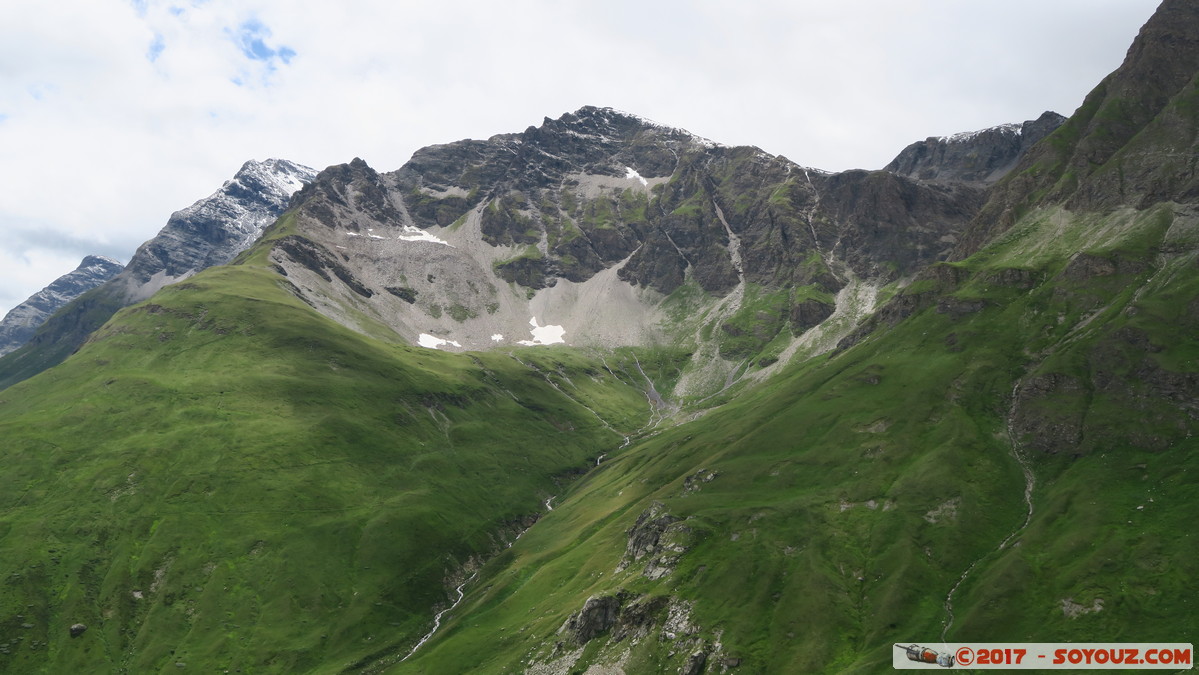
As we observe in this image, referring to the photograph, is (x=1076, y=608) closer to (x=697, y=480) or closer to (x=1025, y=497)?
(x=1025, y=497)

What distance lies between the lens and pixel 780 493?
563 feet

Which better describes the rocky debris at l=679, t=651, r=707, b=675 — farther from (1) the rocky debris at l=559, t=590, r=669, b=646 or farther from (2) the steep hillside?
(1) the rocky debris at l=559, t=590, r=669, b=646

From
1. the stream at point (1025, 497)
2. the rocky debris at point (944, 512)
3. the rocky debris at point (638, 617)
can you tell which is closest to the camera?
the stream at point (1025, 497)

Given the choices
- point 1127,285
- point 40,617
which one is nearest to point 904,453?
point 1127,285

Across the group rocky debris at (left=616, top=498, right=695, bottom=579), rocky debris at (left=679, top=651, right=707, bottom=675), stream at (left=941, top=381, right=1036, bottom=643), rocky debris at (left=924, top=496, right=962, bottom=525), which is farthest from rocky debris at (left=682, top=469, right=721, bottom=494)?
stream at (left=941, top=381, right=1036, bottom=643)

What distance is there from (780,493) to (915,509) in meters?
30.0

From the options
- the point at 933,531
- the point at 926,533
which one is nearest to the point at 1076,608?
the point at 933,531

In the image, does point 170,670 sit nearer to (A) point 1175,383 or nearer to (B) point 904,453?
(B) point 904,453

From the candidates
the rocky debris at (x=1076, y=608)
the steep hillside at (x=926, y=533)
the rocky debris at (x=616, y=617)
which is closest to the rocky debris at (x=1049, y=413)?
the steep hillside at (x=926, y=533)

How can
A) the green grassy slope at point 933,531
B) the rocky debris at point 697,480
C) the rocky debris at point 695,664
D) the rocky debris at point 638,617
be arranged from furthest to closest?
the rocky debris at point 697,480
the rocky debris at point 638,617
the rocky debris at point 695,664
the green grassy slope at point 933,531

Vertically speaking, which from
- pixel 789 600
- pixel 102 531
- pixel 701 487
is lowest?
pixel 789 600

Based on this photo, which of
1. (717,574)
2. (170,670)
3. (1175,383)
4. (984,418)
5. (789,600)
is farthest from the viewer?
(984,418)

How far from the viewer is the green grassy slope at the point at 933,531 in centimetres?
11938

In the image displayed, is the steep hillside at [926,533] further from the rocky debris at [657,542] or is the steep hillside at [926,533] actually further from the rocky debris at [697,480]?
the rocky debris at [697,480]
